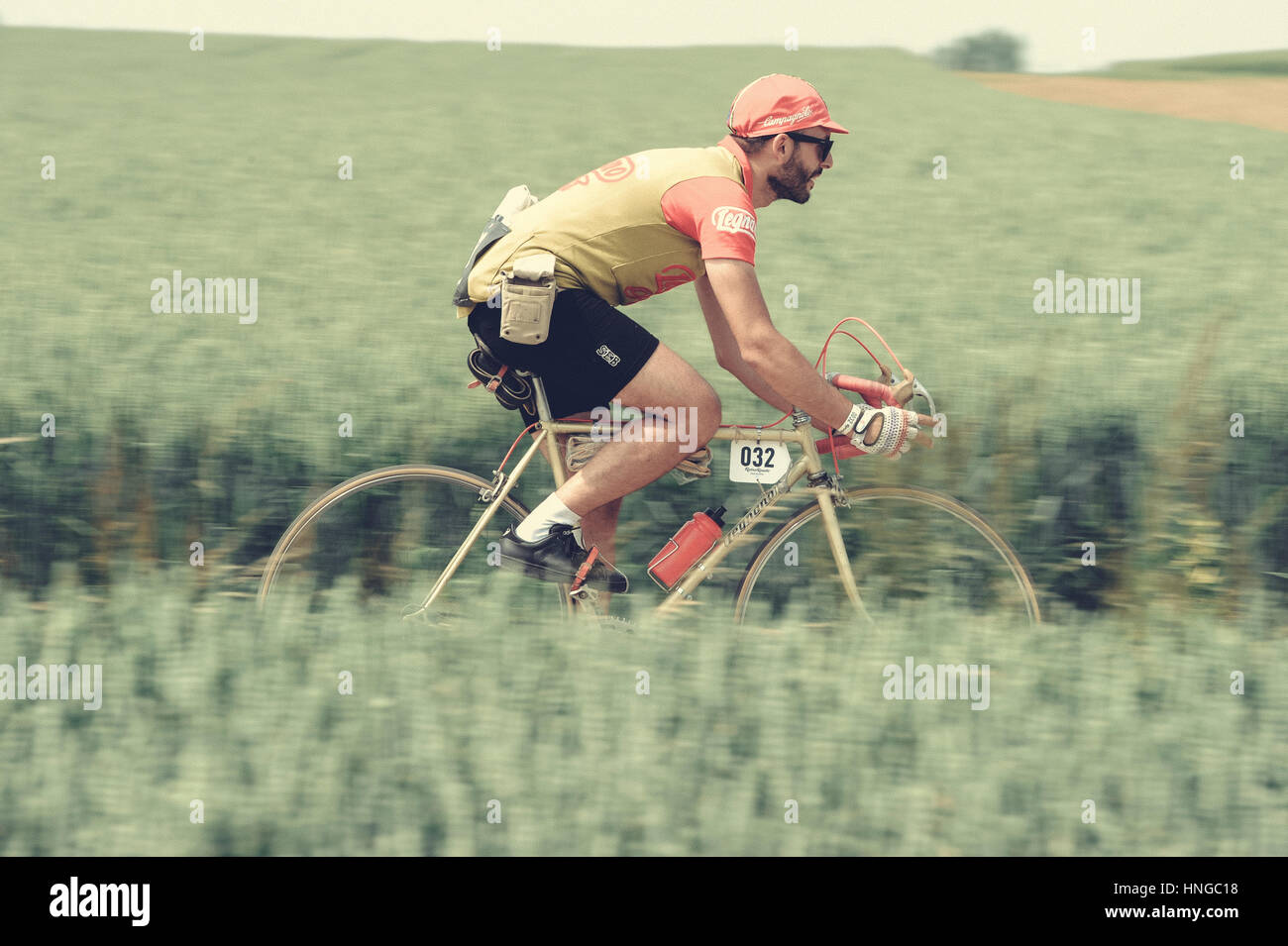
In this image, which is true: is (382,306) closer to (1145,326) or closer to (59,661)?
(59,661)

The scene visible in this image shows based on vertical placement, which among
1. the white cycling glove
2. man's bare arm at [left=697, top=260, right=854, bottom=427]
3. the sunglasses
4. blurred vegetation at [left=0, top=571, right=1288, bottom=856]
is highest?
the sunglasses

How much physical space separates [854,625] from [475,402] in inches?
85.1

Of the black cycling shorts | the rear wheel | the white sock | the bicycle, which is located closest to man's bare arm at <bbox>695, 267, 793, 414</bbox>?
the bicycle

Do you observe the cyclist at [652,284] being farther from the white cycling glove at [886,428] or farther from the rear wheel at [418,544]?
the rear wheel at [418,544]

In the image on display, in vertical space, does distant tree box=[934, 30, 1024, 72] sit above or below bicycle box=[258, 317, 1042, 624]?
above

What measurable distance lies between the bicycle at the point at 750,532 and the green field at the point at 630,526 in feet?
0.59

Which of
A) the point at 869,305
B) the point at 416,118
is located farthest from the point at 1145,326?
the point at 416,118

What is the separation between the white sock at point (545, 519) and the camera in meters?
4.14

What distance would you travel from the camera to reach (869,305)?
6.95 m

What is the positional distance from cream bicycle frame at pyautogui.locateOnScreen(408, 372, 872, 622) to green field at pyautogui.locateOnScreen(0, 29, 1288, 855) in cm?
18

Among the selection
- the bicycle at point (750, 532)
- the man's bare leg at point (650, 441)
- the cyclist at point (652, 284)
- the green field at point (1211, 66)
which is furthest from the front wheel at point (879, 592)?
the green field at point (1211, 66)

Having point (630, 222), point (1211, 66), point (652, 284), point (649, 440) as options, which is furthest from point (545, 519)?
point (1211, 66)

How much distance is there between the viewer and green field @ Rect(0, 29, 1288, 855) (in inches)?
137

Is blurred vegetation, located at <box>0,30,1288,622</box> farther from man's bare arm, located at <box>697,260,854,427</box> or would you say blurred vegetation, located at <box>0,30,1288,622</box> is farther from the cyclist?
man's bare arm, located at <box>697,260,854,427</box>
